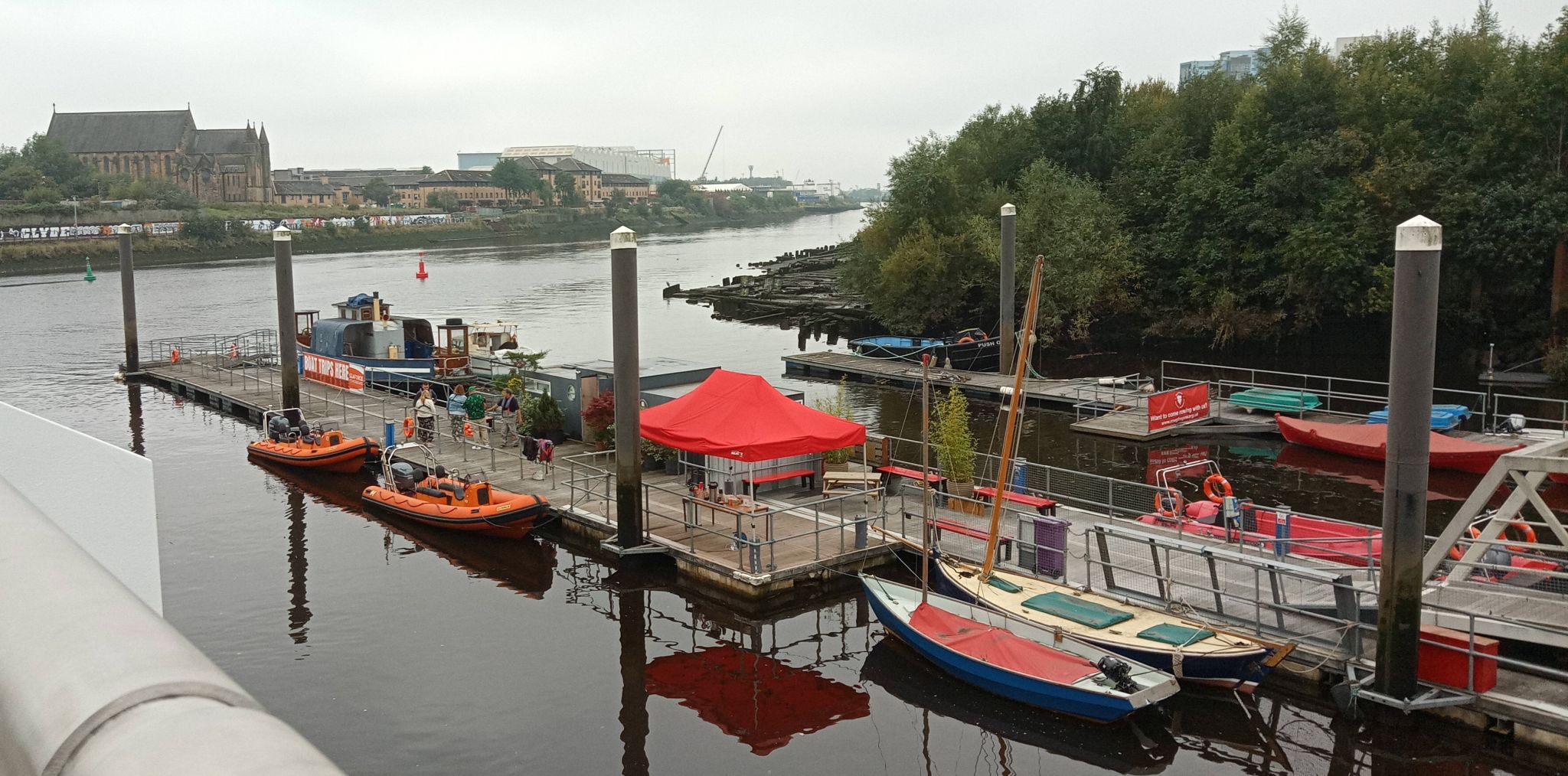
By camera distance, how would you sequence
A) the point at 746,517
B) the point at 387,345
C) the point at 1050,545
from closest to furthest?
the point at 1050,545
the point at 746,517
the point at 387,345

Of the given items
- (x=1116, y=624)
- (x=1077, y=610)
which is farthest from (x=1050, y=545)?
(x=1116, y=624)

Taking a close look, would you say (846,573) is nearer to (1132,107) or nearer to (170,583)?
(170,583)

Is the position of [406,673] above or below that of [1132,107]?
below

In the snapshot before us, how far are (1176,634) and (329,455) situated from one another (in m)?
22.9

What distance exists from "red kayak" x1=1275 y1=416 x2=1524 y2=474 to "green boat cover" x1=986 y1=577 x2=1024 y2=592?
1432cm

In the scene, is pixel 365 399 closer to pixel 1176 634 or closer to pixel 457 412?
pixel 457 412

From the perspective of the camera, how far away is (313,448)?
106ft

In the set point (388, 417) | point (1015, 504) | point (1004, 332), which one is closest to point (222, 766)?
point (1015, 504)

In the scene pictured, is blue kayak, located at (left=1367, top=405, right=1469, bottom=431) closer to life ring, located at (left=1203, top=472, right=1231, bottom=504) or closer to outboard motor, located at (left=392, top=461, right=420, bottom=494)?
life ring, located at (left=1203, top=472, right=1231, bottom=504)

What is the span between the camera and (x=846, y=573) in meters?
22.0

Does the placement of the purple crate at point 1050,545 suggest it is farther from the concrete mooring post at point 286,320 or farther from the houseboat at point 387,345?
the houseboat at point 387,345

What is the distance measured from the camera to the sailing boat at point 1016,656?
627 inches

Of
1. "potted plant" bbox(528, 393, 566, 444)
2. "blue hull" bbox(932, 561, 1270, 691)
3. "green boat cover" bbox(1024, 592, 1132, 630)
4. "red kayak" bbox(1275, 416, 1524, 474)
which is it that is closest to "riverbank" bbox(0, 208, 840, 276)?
"potted plant" bbox(528, 393, 566, 444)

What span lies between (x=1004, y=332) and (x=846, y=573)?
22.8m
